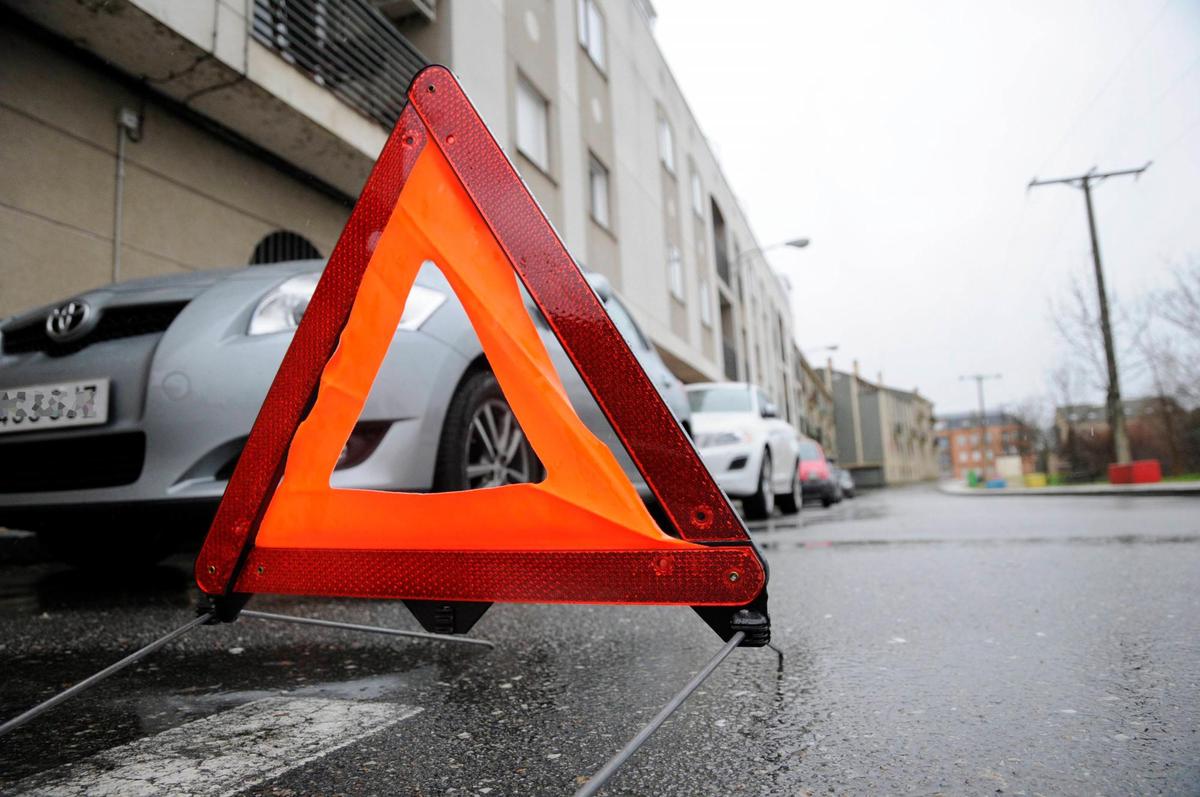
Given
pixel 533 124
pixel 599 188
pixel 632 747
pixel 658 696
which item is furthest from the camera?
pixel 599 188

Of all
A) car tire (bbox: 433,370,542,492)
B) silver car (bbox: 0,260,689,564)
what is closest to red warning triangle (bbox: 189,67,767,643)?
silver car (bbox: 0,260,689,564)

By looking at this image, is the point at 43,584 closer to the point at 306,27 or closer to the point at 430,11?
the point at 306,27

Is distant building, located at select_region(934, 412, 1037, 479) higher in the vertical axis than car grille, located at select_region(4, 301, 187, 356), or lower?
higher

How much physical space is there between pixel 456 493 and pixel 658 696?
61 cm

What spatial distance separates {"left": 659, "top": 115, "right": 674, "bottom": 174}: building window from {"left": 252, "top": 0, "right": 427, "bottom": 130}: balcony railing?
12.1m

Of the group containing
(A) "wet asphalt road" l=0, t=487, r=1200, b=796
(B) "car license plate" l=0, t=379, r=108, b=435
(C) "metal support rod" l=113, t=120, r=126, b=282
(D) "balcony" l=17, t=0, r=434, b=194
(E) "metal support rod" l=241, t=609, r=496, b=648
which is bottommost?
(A) "wet asphalt road" l=0, t=487, r=1200, b=796

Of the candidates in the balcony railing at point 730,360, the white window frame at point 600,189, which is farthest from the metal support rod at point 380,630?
the balcony railing at point 730,360

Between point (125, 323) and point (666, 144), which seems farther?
point (666, 144)

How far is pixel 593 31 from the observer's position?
16.8 meters

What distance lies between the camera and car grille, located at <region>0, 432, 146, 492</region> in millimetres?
2678

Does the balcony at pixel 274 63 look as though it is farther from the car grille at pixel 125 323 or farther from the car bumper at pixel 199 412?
the car bumper at pixel 199 412

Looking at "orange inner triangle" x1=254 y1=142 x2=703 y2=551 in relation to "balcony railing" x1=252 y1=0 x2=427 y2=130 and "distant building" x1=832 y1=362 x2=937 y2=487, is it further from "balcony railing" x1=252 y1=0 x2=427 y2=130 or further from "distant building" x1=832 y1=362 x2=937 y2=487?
"distant building" x1=832 y1=362 x2=937 y2=487

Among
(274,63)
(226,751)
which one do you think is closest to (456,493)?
(226,751)

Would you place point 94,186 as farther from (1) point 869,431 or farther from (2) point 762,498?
(1) point 869,431
